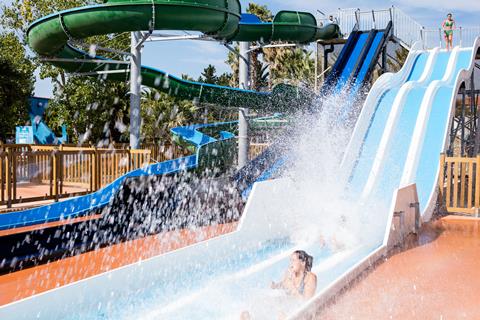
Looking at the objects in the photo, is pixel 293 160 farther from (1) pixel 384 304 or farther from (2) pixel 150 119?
(2) pixel 150 119

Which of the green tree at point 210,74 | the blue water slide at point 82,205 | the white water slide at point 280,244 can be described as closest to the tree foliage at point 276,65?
the green tree at point 210,74

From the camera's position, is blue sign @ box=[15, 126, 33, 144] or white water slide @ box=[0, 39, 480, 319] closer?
white water slide @ box=[0, 39, 480, 319]

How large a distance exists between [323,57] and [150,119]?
13079 millimetres

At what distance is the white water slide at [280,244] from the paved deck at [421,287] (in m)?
0.26

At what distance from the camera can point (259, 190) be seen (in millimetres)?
8133

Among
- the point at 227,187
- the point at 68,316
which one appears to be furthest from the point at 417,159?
the point at 68,316

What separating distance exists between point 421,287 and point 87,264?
404cm

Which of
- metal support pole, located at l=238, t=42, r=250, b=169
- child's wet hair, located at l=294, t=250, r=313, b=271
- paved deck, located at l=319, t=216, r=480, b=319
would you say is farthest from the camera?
metal support pole, located at l=238, t=42, r=250, b=169

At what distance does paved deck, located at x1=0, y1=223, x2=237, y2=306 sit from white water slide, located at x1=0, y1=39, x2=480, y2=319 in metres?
1.03

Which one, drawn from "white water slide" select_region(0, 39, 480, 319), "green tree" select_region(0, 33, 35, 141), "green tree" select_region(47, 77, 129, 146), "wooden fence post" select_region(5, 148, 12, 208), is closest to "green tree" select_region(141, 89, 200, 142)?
"green tree" select_region(47, 77, 129, 146)

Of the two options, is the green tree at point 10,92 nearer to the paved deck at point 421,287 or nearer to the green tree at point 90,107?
the green tree at point 90,107

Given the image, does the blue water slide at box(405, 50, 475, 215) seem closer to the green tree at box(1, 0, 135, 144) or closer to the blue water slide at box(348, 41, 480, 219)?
the blue water slide at box(348, 41, 480, 219)

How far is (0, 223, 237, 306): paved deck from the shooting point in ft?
18.5

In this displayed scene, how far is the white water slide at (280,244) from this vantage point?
4.88 meters
